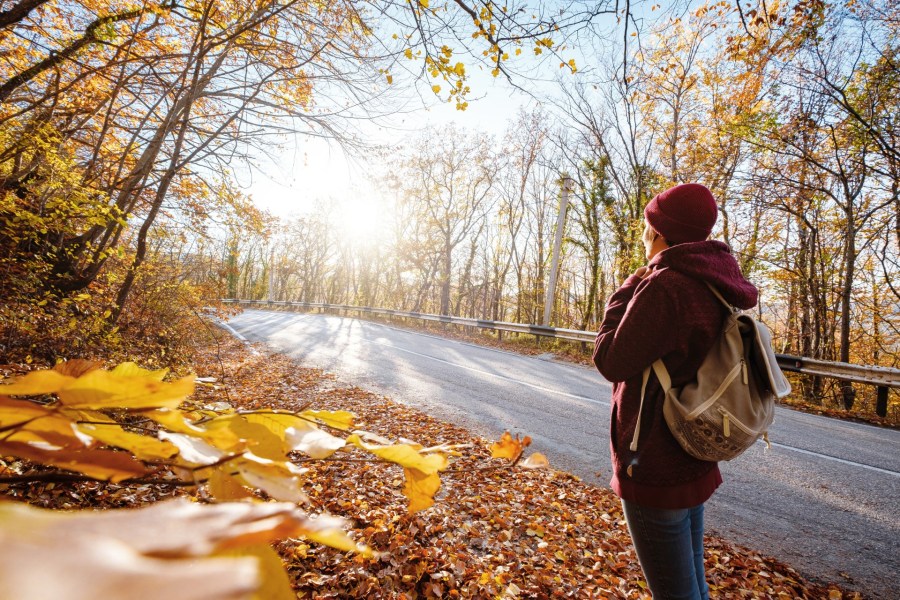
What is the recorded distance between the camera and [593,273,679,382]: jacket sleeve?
1.61 metres

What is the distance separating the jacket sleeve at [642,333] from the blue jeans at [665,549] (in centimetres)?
56

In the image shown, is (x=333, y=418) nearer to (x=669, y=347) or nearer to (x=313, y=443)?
(x=313, y=443)

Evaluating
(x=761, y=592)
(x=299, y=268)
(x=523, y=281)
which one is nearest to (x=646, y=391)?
(x=761, y=592)

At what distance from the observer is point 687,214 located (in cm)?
177

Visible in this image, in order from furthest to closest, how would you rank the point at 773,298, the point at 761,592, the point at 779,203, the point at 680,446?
the point at 773,298 → the point at 779,203 → the point at 761,592 → the point at 680,446

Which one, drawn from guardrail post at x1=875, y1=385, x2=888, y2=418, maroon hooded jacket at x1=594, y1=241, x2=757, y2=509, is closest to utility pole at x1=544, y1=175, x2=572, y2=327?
guardrail post at x1=875, y1=385, x2=888, y2=418

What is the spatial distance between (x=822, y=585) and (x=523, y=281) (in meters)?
24.7

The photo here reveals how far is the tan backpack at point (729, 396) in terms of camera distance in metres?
1.51

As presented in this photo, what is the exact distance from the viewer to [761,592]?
2.74 m

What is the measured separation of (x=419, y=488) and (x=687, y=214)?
1685 mm

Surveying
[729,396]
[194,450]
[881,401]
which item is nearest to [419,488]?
[194,450]

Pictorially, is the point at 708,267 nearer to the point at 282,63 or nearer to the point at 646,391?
the point at 646,391

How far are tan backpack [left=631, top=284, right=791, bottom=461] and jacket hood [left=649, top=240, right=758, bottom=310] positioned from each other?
0.32 ft

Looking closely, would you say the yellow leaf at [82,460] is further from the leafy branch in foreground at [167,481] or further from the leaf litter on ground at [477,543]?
the leaf litter on ground at [477,543]
